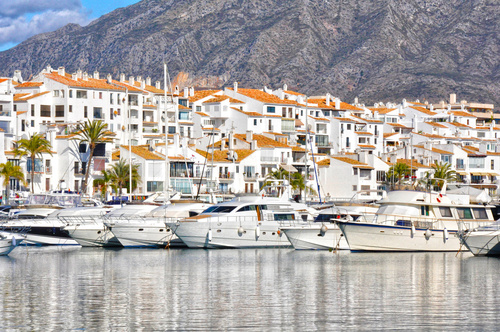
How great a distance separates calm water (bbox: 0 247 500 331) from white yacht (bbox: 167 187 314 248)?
410 cm

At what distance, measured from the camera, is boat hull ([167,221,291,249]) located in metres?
60.4

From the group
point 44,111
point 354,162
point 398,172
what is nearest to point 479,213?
point 354,162

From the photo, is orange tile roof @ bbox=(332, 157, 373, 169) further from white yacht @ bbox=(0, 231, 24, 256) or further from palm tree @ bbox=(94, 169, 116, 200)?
white yacht @ bbox=(0, 231, 24, 256)

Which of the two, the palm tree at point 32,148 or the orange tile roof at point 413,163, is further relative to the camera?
the orange tile roof at point 413,163

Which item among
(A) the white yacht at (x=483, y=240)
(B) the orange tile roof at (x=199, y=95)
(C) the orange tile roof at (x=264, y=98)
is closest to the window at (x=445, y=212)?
(A) the white yacht at (x=483, y=240)

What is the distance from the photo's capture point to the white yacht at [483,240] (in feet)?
180

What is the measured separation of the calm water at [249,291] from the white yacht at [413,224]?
1.29 metres

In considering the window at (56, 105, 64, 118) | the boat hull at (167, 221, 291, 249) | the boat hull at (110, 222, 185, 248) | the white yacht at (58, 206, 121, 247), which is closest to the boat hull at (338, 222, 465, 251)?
the boat hull at (167, 221, 291, 249)

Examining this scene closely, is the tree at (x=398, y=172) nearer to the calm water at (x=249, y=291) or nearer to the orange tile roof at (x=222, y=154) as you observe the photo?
the orange tile roof at (x=222, y=154)

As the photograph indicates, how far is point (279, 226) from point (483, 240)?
44.0 feet

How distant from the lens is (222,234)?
60.4 m

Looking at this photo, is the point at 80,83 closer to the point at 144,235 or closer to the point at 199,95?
the point at 199,95

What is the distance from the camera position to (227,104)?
14975 centimetres

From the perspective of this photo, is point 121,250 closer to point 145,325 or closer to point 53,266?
point 53,266
